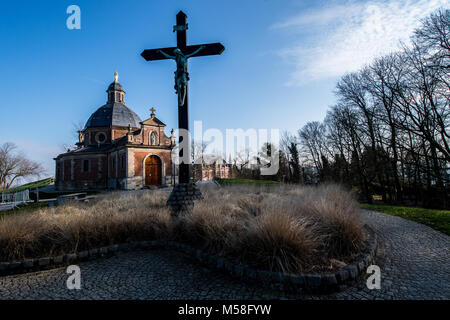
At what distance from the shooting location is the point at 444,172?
41.9 feet

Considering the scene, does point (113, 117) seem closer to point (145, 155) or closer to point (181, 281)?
point (145, 155)

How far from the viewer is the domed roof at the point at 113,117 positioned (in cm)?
2905

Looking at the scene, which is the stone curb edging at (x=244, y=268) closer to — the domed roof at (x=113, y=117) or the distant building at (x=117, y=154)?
the distant building at (x=117, y=154)

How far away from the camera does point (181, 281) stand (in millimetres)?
2854

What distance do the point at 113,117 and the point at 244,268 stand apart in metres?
31.9

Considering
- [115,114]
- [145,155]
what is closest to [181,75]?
[145,155]

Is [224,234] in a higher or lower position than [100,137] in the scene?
lower

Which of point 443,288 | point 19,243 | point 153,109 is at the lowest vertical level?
point 443,288

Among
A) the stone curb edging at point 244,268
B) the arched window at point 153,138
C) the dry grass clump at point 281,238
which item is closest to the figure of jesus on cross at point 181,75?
the dry grass clump at point 281,238

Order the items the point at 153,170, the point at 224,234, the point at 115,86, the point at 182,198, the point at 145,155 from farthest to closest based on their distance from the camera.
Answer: the point at 115,86 < the point at 153,170 < the point at 145,155 < the point at 182,198 < the point at 224,234

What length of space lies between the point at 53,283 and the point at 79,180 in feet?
93.4

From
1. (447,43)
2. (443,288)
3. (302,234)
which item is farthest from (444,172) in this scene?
(302,234)

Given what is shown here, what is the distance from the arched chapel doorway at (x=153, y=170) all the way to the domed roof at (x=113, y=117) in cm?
995

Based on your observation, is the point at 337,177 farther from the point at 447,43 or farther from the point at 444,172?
the point at 447,43
